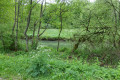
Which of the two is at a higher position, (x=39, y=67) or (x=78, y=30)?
(x=78, y=30)

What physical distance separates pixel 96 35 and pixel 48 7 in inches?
215

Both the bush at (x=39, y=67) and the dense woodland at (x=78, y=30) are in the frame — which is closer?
the bush at (x=39, y=67)

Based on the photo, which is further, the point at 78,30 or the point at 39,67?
the point at 78,30

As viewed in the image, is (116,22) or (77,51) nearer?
(116,22)

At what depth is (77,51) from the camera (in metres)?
12.2

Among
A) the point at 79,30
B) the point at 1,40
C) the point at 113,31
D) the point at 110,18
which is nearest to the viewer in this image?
the point at 113,31

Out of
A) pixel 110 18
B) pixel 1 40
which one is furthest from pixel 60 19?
pixel 1 40

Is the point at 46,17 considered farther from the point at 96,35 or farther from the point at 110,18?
the point at 110,18

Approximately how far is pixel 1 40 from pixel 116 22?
11117 mm

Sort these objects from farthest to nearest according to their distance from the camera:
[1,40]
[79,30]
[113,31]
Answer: [1,40]
[79,30]
[113,31]

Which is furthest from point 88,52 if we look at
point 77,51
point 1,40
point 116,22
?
point 1,40

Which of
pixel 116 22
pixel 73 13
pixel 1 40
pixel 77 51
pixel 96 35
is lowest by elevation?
pixel 77 51

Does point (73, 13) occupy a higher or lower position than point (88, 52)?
higher

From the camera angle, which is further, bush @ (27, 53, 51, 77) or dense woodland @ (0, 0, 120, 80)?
dense woodland @ (0, 0, 120, 80)
